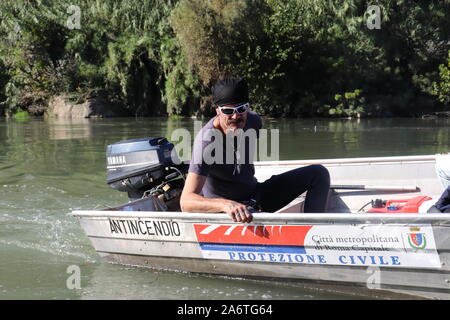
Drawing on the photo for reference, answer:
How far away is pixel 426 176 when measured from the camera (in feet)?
20.0

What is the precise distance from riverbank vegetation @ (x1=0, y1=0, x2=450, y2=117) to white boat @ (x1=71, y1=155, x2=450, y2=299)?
21.6m

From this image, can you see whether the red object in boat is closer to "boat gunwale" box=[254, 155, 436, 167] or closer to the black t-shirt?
"boat gunwale" box=[254, 155, 436, 167]

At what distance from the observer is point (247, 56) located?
87.5 ft

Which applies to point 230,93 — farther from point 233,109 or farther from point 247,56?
point 247,56

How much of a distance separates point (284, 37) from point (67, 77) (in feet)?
41.4

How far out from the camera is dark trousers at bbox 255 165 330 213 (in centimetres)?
493

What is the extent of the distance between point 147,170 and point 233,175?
4.67 ft

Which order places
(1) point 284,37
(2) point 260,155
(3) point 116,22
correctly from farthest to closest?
(3) point 116,22 < (1) point 284,37 < (2) point 260,155

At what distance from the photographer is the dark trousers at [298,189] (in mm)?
4926

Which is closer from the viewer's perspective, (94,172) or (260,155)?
(94,172)

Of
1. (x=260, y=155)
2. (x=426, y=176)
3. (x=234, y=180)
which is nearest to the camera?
(x=234, y=180)

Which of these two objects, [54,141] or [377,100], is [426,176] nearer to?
[54,141]
